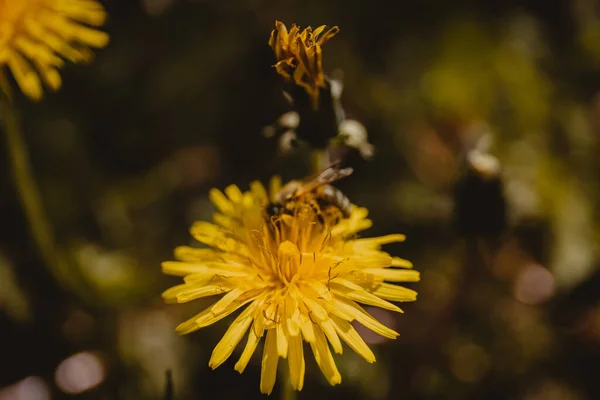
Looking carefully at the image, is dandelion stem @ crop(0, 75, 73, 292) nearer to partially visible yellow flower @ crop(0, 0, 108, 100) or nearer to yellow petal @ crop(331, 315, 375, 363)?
partially visible yellow flower @ crop(0, 0, 108, 100)

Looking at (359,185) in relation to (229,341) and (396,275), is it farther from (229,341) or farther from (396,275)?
(229,341)

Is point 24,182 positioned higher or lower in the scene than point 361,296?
higher

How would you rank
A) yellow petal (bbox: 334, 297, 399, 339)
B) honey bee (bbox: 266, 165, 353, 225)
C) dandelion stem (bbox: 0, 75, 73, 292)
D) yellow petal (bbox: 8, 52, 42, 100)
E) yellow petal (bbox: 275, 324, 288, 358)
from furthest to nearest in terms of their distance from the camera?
dandelion stem (bbox: 0, 75, 73, 292) < yellow petal (bbox: 8, 52, 42, 100) < honey bee (bbox: 266, 165, 353, 225) < yellow petal (bbox: 334, 297, 399, 339) < yellow petal (bbox: 275, 324, 288, 358)

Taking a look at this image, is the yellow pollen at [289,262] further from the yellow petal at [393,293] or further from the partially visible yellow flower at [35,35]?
the partially visible yellow flower at [35,35]

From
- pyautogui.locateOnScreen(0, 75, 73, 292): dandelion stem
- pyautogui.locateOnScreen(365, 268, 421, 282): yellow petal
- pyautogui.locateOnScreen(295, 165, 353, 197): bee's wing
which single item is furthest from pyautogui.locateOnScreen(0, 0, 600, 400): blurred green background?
pyautogui.locateOnScreen(295, 165, 353, 197): bee's wing

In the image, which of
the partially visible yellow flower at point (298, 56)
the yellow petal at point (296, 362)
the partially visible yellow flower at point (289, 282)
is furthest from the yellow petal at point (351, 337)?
the partially visible yellow flower at point (298, 56)


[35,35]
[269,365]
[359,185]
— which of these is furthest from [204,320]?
[359,185]

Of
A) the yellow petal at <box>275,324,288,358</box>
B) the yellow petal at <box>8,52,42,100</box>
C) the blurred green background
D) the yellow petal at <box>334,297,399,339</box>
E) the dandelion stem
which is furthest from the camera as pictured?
the blurred green background
